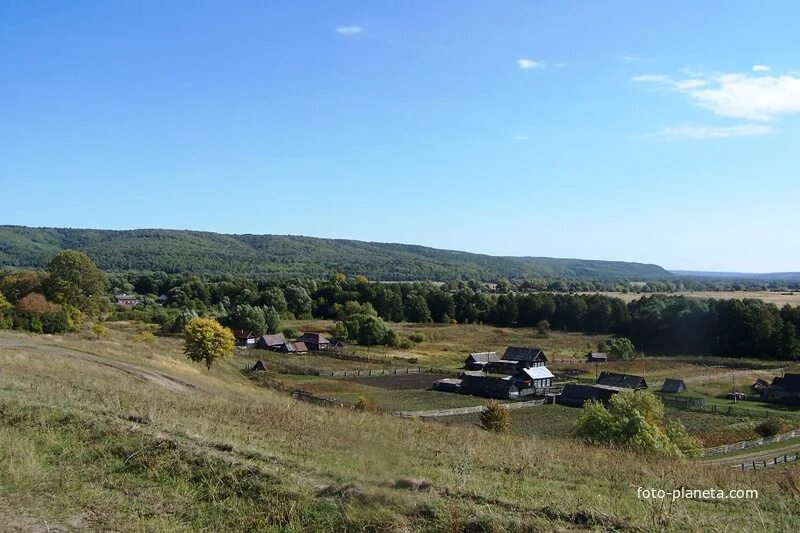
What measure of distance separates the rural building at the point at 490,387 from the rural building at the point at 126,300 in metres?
86.8

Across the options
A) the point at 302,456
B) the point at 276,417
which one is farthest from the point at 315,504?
the point at 276,417

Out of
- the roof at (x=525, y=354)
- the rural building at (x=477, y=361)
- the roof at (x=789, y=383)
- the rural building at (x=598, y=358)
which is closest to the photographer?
the roof at (x=789, y=383)

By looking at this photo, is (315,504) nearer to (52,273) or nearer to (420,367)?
(52,273)

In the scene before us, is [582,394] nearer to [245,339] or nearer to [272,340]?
[272,340]

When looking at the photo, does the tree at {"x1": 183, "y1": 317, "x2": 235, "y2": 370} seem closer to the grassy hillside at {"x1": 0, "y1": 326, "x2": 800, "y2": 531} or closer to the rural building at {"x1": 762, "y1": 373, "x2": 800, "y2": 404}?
the grassy hillside at {"x1": 0, "y1": 326, "x2": 800, "y2": 531}

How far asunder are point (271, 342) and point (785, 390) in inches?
2547

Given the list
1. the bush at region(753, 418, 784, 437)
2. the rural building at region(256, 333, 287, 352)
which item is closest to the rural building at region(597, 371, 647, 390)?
the bush at region(753, 418, 784, 437)

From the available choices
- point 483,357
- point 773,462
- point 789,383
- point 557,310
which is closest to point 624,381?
point 789,383

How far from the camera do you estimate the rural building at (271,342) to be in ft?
301

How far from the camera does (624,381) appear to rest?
62344 millimetres

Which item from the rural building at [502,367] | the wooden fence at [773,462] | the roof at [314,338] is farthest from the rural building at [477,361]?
the wooden fence at [773,462]

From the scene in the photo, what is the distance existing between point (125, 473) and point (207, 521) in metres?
2.25

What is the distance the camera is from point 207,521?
7938 millimetres

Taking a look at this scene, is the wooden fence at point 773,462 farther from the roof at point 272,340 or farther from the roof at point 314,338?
the roof at point 272,340
